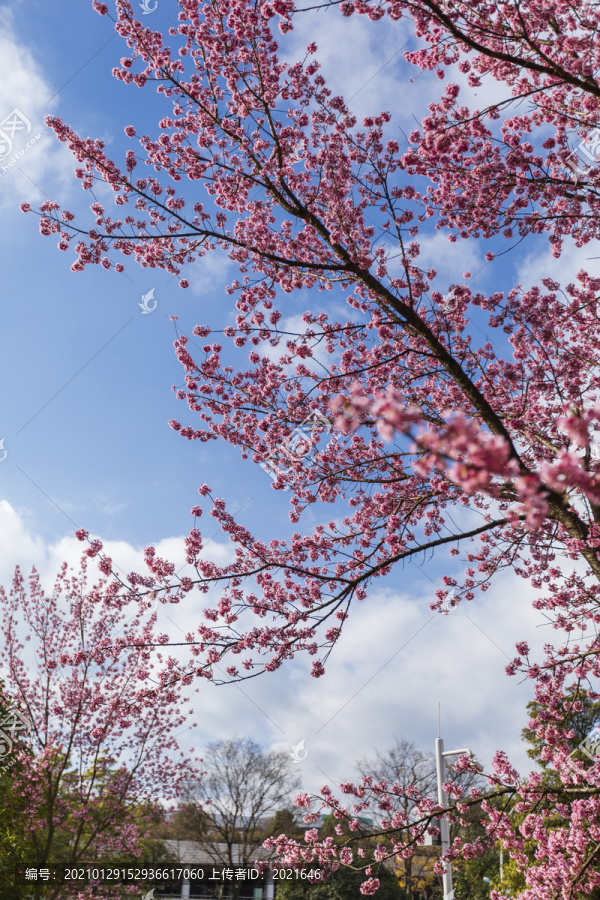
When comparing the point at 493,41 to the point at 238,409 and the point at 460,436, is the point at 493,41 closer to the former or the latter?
the point at 238,409

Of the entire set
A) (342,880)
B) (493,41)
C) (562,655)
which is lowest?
(342,880)

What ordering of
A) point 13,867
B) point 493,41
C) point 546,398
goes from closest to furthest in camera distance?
point 493,41 < point 546,398 < point 13,867

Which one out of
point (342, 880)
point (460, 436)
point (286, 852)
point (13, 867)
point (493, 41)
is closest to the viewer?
point (460, 436)

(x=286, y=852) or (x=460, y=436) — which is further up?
(x=460, y=436)

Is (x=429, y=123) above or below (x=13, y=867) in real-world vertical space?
above

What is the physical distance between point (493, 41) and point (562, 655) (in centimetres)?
624

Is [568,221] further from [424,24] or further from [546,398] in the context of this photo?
[424,24]

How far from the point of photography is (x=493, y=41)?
583 cm

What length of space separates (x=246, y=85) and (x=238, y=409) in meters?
3.18

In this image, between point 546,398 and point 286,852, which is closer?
point 286,852

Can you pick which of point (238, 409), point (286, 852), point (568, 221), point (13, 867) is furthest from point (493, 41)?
point (13, 867)

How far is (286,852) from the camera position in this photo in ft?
17.7

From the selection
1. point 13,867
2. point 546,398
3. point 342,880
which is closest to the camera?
point 546,398

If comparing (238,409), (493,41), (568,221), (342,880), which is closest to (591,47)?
(493,41)
